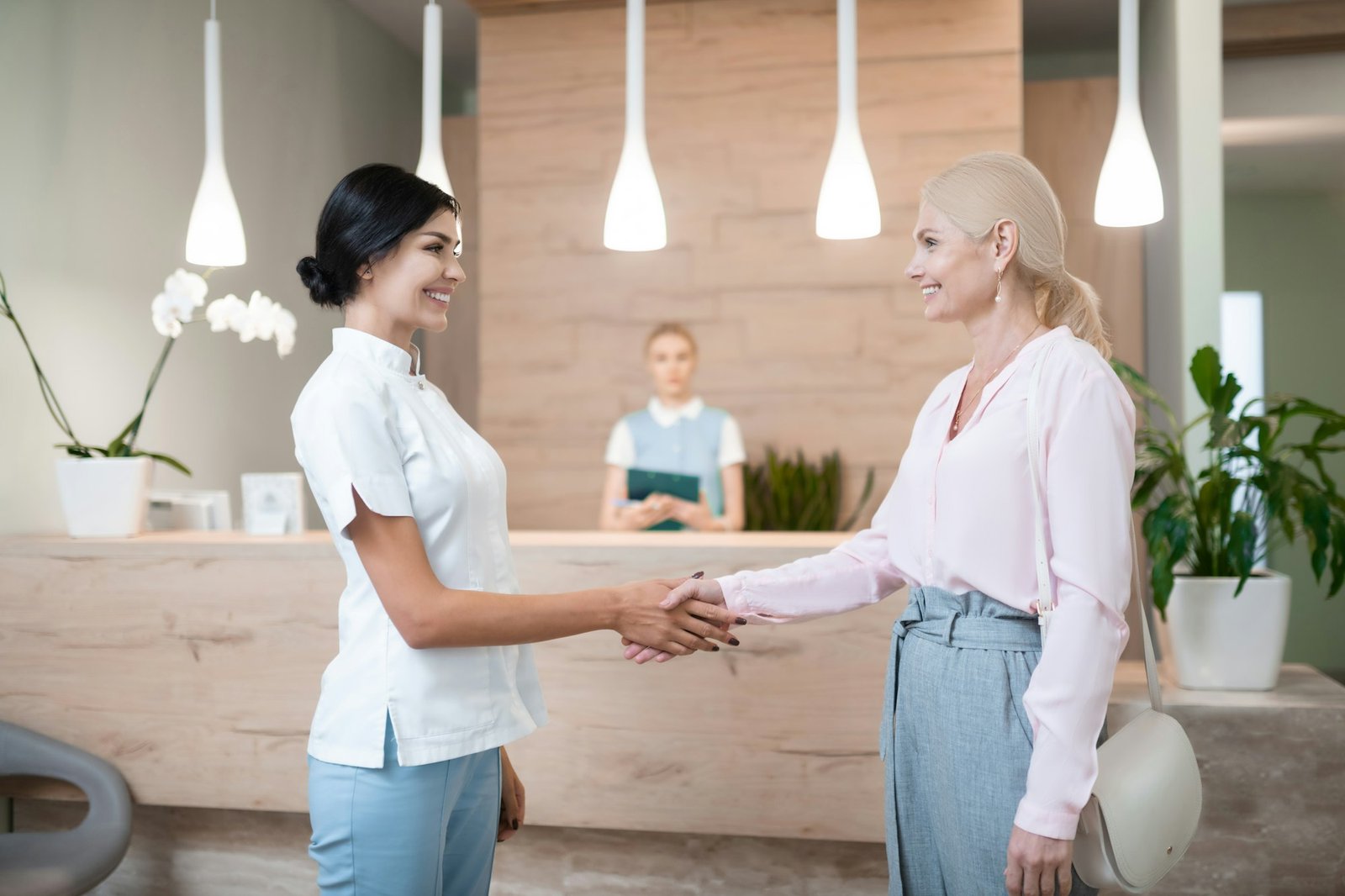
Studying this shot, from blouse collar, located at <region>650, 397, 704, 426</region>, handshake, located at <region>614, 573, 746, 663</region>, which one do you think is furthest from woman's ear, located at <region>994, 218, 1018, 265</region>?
blouse collar, located at <region>650, 397, 704, 426</region>

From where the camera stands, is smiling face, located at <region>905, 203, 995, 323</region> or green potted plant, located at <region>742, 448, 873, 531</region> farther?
green potted plant, located at <region>742, 448, 873, 531</region>

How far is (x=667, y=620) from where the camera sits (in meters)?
1.90

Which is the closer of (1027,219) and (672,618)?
(1027,219)

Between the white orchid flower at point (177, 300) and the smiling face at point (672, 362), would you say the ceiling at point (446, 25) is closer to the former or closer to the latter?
the smiling face at point (672, 362)

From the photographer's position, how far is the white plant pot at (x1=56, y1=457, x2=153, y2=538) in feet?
8.92

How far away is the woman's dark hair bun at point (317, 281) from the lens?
166cm

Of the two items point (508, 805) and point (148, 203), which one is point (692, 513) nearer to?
point (508, 805)

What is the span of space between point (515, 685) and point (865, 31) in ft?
11.9

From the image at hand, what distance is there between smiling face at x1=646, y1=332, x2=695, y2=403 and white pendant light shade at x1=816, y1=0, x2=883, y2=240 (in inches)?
60.8

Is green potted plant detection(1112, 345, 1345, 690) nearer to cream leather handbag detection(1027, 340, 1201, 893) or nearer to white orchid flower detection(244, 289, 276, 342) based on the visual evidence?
cream leather handbag detection(1027, 340, 1201, 893)

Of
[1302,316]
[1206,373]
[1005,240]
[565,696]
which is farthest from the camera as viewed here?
[1302,316]

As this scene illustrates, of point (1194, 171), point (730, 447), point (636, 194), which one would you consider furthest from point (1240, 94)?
point (636, 194)

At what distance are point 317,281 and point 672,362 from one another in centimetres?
242

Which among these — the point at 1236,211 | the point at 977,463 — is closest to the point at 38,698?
the point at 977,463
